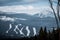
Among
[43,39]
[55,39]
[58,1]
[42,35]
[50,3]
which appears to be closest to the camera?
[58,1]

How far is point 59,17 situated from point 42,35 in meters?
24.3

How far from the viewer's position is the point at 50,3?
22828 millimetres

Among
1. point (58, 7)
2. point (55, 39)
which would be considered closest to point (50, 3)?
point (58, 7)

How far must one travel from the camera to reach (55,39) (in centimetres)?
3077

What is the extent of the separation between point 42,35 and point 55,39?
14951 millimetres

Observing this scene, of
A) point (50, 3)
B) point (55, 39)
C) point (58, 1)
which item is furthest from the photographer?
point (55, 39)

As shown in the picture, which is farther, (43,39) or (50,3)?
(43,39)

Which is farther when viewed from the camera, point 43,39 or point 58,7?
point 43,39

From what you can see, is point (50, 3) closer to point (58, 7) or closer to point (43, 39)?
point (58, 7)

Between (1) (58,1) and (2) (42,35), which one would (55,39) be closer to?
(1) (58,1)

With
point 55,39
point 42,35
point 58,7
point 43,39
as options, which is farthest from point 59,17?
point 42,35

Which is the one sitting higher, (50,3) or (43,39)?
(50,3)

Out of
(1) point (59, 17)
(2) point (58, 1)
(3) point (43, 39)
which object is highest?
(2) point (58, 1)

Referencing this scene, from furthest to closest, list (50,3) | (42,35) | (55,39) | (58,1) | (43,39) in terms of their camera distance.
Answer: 1. (42,35)
2. (43,39)
3. (55,39)
4. (50,3)
5. (58,1)
